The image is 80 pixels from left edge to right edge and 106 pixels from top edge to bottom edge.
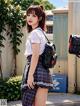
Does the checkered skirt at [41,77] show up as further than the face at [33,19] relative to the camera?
No

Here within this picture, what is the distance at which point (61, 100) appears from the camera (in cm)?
738

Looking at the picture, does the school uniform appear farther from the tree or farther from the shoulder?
the tree

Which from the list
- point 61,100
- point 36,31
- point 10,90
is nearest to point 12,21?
point 10,90

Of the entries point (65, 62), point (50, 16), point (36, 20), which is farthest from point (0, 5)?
point (36, 20)

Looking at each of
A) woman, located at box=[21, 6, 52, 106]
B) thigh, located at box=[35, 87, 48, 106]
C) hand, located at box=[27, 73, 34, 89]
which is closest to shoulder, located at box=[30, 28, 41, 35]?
woman, located at box=[21, 6, 52, 106]

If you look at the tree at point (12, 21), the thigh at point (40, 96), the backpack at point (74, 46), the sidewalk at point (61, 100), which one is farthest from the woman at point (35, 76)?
the tree at point (12, 21)

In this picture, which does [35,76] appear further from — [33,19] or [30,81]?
[33,19]

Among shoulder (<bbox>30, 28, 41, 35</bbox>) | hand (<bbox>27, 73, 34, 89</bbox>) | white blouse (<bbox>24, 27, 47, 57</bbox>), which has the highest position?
shoulder (<bbox>30, 28, 41, 35</bbox>)

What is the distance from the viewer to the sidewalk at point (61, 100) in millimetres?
7059

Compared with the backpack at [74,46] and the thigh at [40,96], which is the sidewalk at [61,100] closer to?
the backpack at [74,46]

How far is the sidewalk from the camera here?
278 inches

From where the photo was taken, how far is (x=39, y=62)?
3.84 metres

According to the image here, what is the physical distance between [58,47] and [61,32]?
36 centimetres

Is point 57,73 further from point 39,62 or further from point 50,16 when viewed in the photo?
point 39,62
